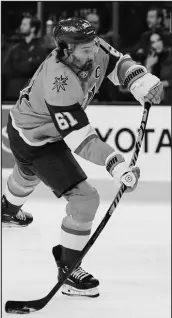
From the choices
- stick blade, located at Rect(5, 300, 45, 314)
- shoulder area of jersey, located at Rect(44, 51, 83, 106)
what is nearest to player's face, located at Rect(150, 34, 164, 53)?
shoulder area of jersey, located at Rect(44, 51, 83, 106)

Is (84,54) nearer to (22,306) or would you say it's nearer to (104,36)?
(22,306)

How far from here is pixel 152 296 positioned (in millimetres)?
3281

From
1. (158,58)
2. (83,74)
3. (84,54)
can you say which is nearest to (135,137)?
(158,58)

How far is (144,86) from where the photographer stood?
3492 millimetres

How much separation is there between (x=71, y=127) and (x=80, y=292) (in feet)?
1.98

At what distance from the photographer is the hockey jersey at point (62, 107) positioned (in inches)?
122

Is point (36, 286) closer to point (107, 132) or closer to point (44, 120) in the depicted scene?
point (44, 120)

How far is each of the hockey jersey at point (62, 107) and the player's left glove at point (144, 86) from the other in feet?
0.21

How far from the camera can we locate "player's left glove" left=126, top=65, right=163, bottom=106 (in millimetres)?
3453

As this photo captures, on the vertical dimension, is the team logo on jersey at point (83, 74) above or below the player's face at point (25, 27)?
above

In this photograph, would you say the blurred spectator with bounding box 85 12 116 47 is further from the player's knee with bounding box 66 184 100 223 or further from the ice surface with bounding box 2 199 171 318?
the player's knee with bounding box 66 184 100 223

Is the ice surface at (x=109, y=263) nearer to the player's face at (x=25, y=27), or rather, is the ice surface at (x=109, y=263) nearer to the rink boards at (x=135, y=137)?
the rink boards at (x=135, y=137)

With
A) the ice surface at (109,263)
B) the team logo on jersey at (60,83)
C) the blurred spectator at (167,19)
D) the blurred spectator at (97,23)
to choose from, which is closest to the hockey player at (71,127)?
the team logo on jersey at (60,83)

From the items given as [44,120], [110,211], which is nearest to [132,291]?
[110,211]
